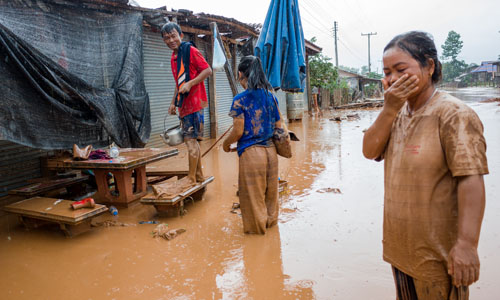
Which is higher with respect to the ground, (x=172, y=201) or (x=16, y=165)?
(x=16, y=165)

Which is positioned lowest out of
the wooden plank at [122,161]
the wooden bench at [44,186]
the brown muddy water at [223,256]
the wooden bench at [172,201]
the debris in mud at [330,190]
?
the brown muddy water at [223,256]

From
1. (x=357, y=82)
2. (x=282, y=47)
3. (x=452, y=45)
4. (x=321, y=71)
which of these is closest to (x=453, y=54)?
(x=452, y=45)

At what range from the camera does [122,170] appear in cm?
433

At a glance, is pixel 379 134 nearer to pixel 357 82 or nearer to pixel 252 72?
pixel 252 72

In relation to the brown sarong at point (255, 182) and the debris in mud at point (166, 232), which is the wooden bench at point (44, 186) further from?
the brown sarong at point (255, 182)

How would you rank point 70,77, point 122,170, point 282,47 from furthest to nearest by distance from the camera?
point 282,47, point 70,77, point 122,170

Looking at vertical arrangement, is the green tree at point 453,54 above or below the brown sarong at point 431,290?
above

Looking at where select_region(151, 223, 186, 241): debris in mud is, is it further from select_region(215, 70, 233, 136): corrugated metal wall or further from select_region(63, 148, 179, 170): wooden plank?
select_region(215, 70, 233, 136): corrugated metal wall

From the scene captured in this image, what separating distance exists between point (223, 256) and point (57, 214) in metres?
1.76

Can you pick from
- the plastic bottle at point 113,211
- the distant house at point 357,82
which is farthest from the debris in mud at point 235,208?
the distant house at point 357,82

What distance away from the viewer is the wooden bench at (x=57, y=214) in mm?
3537

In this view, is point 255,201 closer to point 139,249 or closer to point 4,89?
point 139,249

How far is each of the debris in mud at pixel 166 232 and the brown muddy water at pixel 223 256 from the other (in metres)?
0.08

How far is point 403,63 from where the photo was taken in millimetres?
1483
